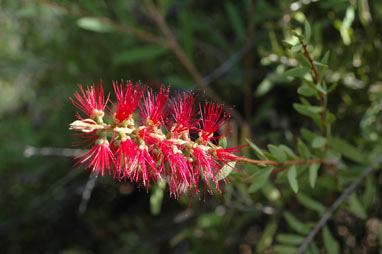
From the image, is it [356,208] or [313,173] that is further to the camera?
[356,208]

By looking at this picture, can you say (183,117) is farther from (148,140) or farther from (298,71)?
(298,71)

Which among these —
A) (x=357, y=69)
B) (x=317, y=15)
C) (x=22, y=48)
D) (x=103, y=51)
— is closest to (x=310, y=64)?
(x=357, y=69)

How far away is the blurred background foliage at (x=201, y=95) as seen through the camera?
175cm

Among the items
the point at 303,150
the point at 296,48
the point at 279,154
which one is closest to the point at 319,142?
the point at 303,150

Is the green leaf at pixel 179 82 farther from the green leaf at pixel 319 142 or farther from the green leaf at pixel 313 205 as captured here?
the green leaf at pixel 319 142

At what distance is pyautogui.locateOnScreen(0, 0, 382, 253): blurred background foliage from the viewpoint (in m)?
1.75

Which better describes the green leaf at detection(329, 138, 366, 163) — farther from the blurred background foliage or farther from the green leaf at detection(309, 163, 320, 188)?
the green leaf at detection(309, 163, 320, 188)

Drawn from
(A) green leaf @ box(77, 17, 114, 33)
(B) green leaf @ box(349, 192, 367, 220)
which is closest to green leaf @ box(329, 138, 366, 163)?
(B) green leaf @ box(349, 192, 367, 220)

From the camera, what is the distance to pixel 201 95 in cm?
222

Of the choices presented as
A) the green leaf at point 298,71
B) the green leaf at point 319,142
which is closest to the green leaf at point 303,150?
the green leaf at point 319,142

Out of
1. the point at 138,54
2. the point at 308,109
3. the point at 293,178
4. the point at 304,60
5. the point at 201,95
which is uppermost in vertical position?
the point at 138,54

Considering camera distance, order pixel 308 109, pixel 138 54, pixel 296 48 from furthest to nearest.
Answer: pixel 138 54 → pixel 308 109 → pixel 296 48

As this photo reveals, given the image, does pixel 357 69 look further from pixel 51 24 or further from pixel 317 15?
pixel 51 24

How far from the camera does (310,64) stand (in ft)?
3.27
